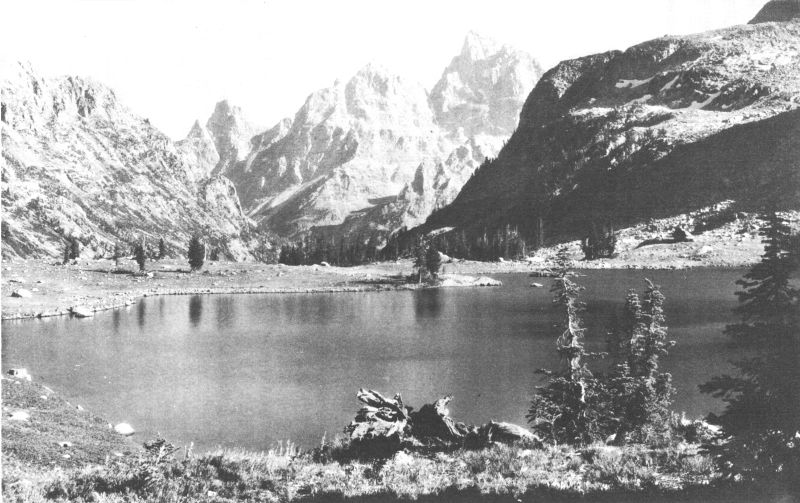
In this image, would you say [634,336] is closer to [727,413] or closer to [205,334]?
[727,413]

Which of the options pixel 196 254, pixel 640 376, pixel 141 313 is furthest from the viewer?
pixel 196 254

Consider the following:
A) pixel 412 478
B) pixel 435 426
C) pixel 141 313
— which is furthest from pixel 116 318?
pixel 412 478

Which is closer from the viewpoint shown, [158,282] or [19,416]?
[19,416]

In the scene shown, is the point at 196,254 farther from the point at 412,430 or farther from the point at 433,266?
the point at 412,430

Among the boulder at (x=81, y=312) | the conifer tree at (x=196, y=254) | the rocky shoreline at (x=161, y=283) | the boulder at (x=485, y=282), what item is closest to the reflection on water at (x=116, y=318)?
the rocky shoreline at (x=161, y=283)

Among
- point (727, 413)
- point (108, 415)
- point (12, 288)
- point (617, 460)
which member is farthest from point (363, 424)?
point (12, 288)

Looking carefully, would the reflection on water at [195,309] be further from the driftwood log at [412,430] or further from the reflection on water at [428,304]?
the driftwood log at [412,430]

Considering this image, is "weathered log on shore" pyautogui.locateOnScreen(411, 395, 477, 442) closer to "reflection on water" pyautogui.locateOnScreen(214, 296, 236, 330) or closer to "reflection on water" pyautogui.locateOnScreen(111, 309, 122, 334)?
"reflection on water" pyautogui.locateOnScreen(214, 296, 236, 330)
